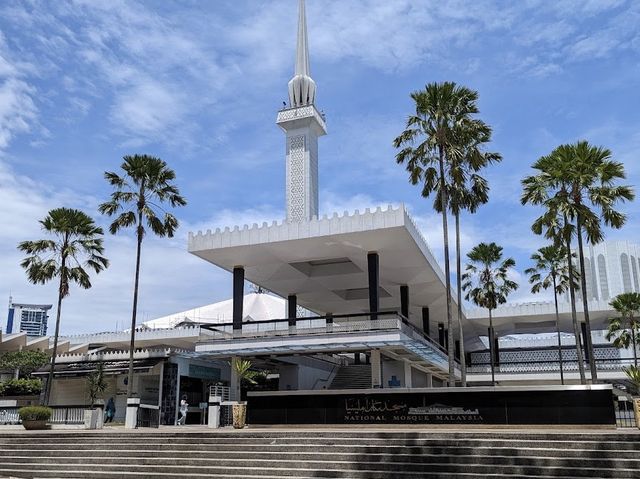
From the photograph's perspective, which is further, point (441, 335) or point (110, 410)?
point (441, 335)

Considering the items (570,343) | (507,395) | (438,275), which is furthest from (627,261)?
(507,395)

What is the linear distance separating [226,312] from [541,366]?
32.2 m

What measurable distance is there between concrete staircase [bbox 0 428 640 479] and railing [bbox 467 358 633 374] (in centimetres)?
3559

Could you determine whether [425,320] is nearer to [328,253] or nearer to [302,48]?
[328,253]

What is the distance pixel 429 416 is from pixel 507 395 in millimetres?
2287

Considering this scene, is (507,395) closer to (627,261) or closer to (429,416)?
(429,416)

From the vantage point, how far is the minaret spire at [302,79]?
53188mm

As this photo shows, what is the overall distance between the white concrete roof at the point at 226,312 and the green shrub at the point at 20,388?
21.2 meters

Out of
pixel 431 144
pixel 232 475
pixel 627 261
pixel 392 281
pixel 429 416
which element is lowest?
pixel 232 475

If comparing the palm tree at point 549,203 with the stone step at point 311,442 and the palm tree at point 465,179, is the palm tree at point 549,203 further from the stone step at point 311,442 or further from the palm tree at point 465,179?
the stone step at point 311,442

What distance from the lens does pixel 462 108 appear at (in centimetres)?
2681

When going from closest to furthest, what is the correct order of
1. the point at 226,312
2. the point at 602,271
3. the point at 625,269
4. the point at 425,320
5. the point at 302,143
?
1. the point at 425,320
2. the point at 302,143
3. the point at 226,312
4. the point at 625,269
5. the point at 602,271

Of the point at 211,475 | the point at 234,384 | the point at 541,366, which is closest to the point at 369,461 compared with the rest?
the point at 211,475

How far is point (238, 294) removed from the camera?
104 ft
